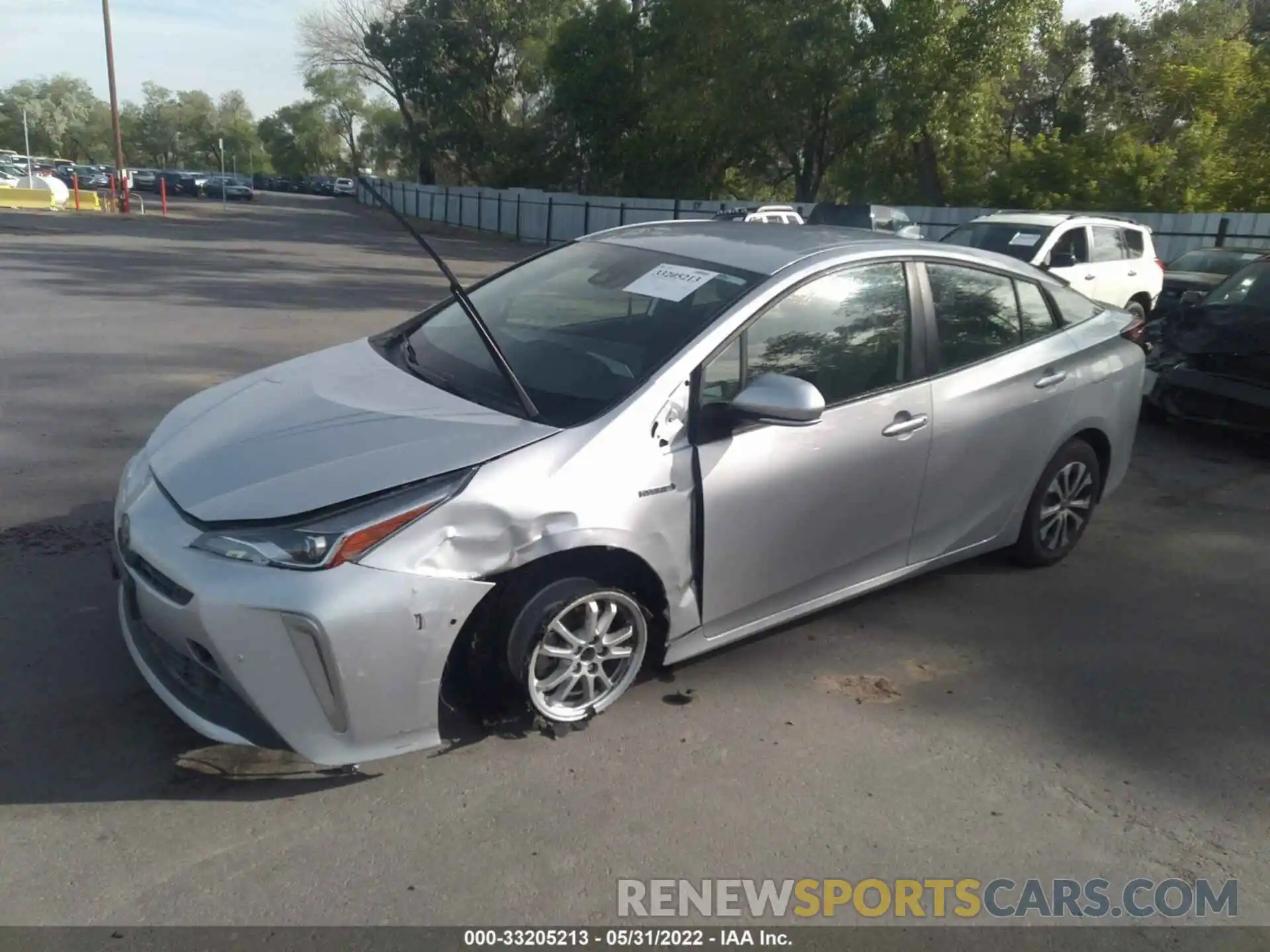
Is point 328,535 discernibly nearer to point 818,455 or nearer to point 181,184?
point 818,455

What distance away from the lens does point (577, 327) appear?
4.15 metres

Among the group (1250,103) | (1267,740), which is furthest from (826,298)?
(1250,103)

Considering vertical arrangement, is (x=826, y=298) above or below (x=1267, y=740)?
above

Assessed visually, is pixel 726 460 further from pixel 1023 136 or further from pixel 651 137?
pixel 1023 136

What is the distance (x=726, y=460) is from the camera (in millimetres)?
3639

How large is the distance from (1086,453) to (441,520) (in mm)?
3535

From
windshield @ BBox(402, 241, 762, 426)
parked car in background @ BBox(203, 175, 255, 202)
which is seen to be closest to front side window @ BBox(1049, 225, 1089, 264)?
windshield @ BBox(402, 241, 762, 426)

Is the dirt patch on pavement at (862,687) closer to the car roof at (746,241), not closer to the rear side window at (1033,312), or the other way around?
the car roof at (746,241)

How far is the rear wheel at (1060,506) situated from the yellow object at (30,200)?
127 ft

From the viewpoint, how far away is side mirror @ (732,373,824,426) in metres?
3.50

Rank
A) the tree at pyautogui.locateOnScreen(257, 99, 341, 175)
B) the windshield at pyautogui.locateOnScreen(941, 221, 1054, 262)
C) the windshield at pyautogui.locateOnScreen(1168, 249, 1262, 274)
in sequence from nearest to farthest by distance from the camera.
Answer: the windshield at pyautogui.locateOnScreen(941, 221, 1054, 262)
the windshield at pyautogui.locateOnScreen(1168, 249, 1262, 274)
the tree at pyautogui.locateOnScreen(257, 99, 341, 175)

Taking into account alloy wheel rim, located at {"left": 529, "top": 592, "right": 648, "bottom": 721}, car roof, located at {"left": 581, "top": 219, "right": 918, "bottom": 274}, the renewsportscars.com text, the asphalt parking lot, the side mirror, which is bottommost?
the renewsportscars.com text

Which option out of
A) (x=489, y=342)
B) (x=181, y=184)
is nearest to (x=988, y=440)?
(x=489, y=342)

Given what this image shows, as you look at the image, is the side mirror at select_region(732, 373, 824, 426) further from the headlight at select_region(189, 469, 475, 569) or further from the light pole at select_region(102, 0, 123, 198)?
the light pole at select_region(102, 0, 123, 198)
